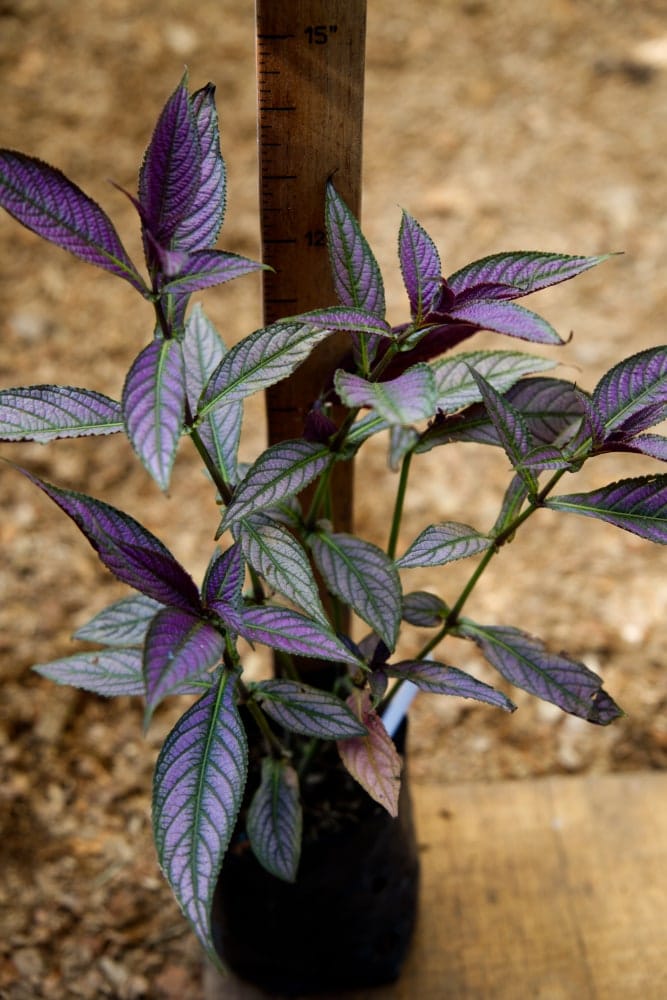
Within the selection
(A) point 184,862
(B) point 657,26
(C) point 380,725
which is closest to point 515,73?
(B) point 657,26

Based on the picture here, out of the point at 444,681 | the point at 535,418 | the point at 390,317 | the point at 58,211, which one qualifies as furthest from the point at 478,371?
the point at 390,317

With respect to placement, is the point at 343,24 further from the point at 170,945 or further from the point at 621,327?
the point at 621,327

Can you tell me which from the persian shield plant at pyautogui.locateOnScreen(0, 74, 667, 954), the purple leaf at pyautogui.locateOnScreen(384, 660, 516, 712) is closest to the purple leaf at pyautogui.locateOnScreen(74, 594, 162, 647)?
the persian shield plant at pyautogui.locateOnScreen(0, 74, 667, 954)

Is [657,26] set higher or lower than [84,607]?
higher

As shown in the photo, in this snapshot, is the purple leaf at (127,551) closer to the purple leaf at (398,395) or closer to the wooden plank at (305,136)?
the purple leaf at (398,395)

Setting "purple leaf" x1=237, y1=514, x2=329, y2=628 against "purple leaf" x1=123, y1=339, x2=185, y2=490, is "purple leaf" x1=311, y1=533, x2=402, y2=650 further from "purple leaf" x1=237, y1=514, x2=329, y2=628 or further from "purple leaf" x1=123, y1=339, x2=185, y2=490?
"purple leaf" x1=123, y1=339, x2=185, y2=490

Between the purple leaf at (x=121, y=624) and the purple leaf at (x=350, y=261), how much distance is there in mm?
382

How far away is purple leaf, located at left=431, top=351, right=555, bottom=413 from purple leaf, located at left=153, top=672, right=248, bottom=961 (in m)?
0.34

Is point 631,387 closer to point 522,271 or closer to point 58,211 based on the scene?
point 522,271

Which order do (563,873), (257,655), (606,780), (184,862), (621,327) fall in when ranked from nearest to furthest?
(184,862) → (563,873) → (606,780) → (257,655) → (621,327)

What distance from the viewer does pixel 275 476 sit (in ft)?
2.77

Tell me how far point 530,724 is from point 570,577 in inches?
13.2

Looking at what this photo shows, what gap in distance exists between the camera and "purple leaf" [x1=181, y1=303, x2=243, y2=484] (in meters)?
0.97

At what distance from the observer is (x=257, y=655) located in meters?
1.85
